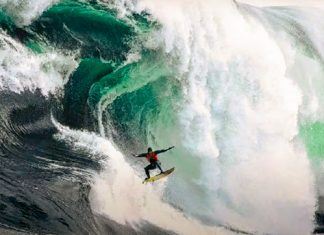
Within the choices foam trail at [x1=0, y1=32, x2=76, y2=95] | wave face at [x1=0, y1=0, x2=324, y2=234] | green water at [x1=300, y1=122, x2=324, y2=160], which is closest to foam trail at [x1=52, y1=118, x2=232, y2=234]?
wave face at [x1=0, y1=0, x2=324, y2=234]

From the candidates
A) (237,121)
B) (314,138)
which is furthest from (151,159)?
(314,138)

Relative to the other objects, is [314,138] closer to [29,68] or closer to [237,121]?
[237,121]

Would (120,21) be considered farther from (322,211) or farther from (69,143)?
(322,211)

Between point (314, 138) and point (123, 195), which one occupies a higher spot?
point (314, 138)

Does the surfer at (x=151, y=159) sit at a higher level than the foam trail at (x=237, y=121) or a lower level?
lower

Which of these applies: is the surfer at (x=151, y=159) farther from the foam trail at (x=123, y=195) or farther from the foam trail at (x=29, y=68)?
the foam trail at (x=29, y=68)

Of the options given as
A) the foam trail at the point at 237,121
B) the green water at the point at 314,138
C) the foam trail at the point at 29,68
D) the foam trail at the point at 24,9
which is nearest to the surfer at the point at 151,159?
the foam trail at the point at 237,121

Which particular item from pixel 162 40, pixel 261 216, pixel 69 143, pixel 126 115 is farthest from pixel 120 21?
pixel 261 216
